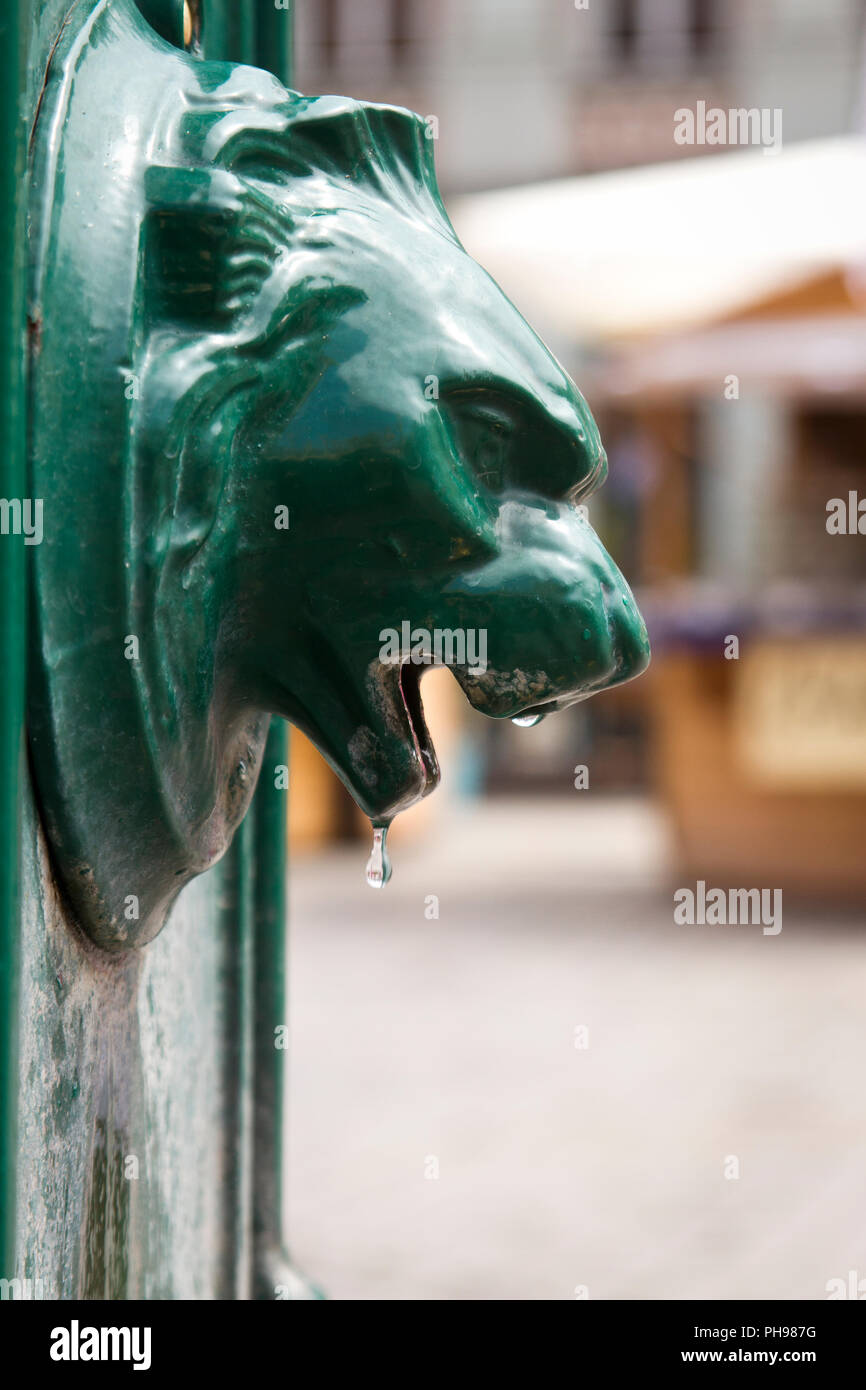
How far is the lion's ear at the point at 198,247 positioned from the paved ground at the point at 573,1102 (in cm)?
230

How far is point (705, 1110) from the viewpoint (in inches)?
153

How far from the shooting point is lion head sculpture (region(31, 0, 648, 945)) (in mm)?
756

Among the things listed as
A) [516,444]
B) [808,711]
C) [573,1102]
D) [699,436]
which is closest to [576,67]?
[699,436]

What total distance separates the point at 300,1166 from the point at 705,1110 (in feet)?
3.41

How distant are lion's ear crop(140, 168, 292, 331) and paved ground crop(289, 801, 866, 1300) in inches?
90.4

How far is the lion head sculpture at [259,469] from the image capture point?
0.76 m

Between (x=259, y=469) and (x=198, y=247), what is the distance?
0.11m

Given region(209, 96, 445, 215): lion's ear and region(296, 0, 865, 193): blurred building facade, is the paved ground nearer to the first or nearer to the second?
region(209, 96, 445, 215): lion's ear

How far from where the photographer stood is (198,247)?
2.57 feet

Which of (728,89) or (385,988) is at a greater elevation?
(728,89)

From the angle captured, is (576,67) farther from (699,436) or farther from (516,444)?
(516,444)

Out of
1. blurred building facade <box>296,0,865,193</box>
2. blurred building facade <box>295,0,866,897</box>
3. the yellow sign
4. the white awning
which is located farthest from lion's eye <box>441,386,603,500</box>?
blurred building facade <box>296,0,865,193</box>

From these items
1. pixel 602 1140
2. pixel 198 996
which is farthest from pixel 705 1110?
pixel 198 996
